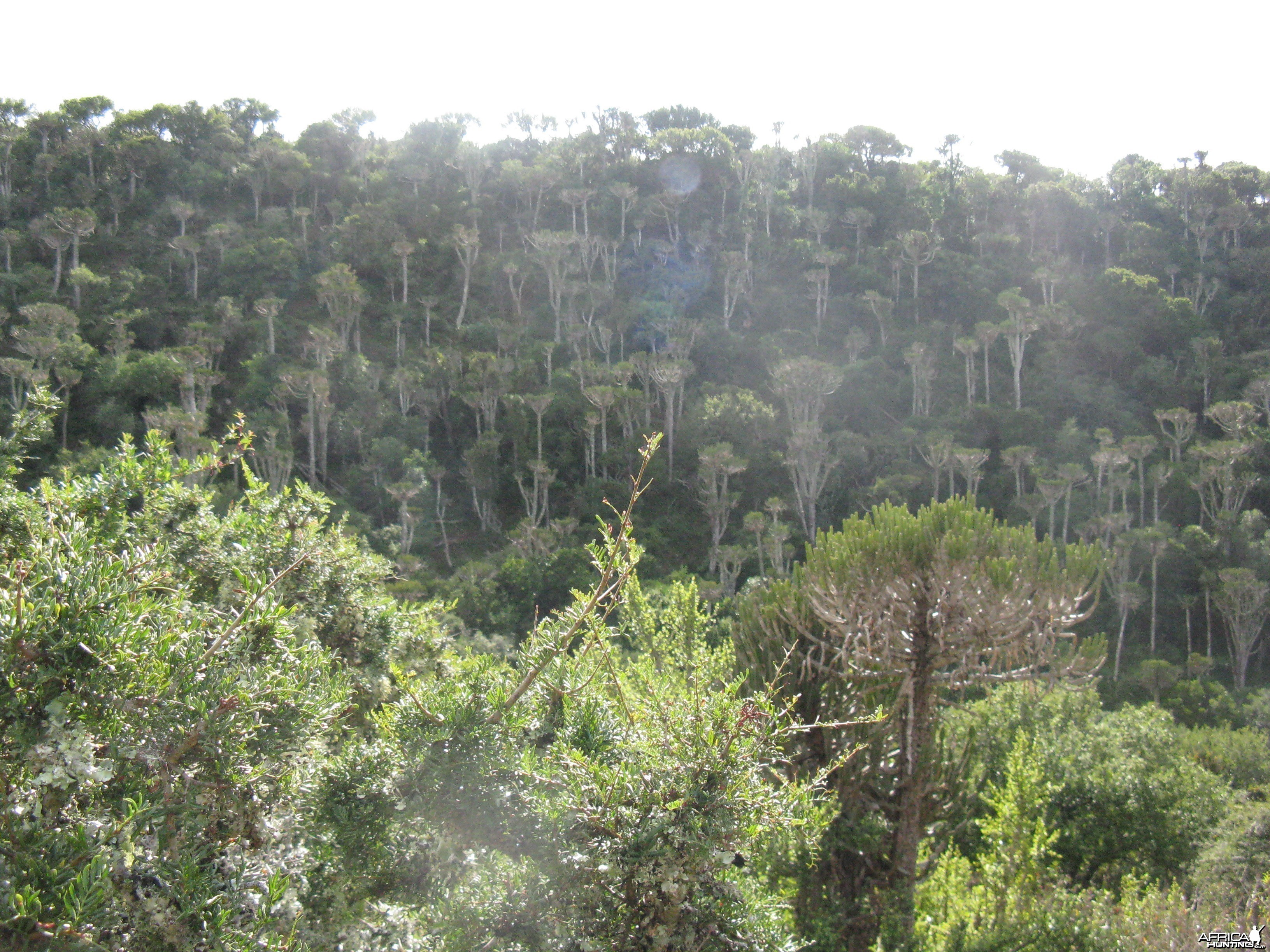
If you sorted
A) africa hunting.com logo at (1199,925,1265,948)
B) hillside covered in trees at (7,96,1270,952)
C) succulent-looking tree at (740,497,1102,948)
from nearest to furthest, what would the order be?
1. hillside covered in trees at (7,96,1270,952)
2. africa hunting.com logo at (1199,925,1265,948)
3. succulent-looking tree at (740,497,1102,948)

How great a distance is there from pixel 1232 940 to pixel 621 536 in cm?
437

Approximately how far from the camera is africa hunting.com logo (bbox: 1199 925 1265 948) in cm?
398

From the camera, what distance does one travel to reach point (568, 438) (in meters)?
34.0

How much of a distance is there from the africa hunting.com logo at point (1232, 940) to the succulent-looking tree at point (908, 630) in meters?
1.56

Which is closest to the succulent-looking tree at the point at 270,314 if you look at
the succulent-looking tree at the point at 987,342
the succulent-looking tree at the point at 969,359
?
the succulent-looking tree at the point at 969,359

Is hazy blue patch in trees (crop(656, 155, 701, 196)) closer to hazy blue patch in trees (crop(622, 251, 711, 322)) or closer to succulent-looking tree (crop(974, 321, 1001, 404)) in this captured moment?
Answer: hazy blue patch in trees (crop(622, 251, 711, 322))

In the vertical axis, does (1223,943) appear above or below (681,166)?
below

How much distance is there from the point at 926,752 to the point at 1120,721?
32.1ft

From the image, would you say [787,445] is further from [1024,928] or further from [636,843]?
[636,843]

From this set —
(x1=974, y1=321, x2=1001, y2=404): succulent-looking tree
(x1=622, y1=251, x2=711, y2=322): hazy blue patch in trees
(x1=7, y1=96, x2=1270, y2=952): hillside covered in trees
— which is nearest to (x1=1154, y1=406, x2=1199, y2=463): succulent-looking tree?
(x1=7, y1=96, x2=1270, y2=952): hillside covered in trees

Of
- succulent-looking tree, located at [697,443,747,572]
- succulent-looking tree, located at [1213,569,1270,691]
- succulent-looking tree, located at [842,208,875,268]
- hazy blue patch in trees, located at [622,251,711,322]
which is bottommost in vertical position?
succulent-looking tree, located at [1213,569,1270,691]

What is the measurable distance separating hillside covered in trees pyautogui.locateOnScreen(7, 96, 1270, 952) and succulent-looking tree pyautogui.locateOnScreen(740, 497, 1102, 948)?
0.15 feet

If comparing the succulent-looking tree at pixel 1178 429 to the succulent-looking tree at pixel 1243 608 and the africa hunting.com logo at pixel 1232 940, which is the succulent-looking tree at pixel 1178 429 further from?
the africa hunting.com logo at pixel 1232 940

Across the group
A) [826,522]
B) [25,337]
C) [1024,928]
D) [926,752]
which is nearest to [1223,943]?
[1024,928]
